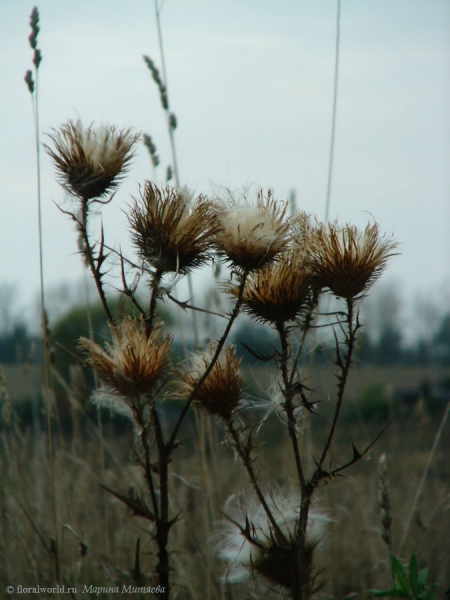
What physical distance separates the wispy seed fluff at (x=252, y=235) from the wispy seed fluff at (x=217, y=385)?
22cm

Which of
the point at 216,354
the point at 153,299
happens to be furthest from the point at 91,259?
the point at 216,354

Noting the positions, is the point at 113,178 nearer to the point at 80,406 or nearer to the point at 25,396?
the point at 80,406

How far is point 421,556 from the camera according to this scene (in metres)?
3.03

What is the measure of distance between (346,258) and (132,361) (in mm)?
477

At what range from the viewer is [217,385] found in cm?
130

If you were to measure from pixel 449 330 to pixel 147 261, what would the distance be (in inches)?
349

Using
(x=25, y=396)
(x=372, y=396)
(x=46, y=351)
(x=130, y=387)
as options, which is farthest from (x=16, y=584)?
(x=372, y=396)

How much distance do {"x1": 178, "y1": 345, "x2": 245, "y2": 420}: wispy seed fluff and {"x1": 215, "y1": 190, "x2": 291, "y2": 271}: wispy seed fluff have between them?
22cm

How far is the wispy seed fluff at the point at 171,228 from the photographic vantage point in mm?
1224

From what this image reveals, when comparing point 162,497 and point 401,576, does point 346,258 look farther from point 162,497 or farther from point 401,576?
point 401,576

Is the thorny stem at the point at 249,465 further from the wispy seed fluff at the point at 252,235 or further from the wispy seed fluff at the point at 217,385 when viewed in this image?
the wispy seed fluff at the point at 252,235

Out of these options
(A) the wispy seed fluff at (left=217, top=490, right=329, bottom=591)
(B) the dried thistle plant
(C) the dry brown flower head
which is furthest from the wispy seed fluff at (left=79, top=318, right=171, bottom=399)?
(A) the wispy seed fluff at (left=217, top=490, right=329, bottom=591)

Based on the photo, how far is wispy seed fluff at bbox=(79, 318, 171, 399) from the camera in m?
1.18

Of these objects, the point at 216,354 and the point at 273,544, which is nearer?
the point at 216,354
